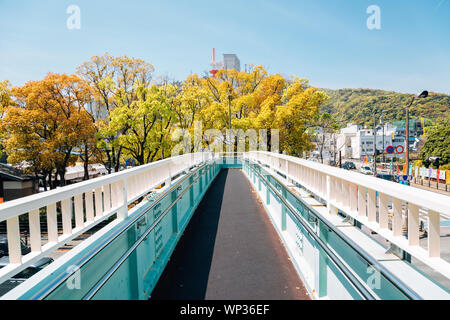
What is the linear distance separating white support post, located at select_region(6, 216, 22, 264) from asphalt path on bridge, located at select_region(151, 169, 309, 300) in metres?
1.87

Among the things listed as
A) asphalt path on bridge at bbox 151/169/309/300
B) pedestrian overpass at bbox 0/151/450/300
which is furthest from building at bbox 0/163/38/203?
pedestrian overpass at bbox 0/151/450/300

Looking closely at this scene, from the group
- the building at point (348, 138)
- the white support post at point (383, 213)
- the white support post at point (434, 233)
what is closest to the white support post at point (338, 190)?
the white support post at point (383, 213)

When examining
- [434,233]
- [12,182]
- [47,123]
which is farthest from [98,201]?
[12,182]

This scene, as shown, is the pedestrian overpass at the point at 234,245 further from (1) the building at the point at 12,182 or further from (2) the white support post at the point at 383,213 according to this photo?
(1) the building at the point at 12,182

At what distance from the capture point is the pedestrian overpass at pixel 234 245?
168 centimetres

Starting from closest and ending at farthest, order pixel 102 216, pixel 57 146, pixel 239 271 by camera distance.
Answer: pixel 102 216 → pixel 239 271 → pixel 57 146

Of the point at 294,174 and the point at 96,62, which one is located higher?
the point at 96,62

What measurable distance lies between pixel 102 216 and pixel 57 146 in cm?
2150

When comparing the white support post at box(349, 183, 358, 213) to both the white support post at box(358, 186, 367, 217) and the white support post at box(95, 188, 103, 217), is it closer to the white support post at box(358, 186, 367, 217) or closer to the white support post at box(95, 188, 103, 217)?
the white support post at box(358, 186, 367, 217)

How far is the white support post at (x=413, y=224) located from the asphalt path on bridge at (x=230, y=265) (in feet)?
6.08
